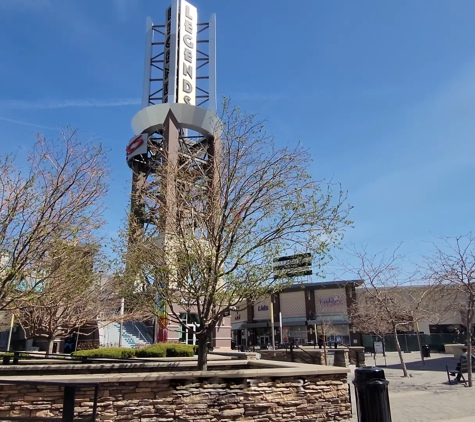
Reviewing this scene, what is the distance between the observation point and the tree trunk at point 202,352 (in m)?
9.44

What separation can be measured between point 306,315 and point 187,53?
37306 mm

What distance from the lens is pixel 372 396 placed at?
17.2 ft

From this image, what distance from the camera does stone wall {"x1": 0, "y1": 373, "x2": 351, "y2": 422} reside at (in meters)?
7.10

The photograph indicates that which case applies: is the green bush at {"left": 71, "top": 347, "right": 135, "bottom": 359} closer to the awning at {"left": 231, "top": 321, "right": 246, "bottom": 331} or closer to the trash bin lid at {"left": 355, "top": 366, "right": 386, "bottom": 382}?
the trash bin lid at {"left": 355, "top": 366, "right": 386, "bottom": 382}

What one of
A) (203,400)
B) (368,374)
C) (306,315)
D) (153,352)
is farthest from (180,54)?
(368,374)

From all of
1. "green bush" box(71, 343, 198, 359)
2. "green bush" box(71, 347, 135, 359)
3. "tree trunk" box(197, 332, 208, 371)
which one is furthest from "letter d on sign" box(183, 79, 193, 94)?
"tree trunk" box(197, 332, 208, 371)

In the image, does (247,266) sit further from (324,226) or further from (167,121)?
(167,121)

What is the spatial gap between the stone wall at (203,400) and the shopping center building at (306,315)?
44037mm

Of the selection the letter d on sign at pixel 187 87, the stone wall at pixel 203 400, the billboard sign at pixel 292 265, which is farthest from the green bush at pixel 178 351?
the letter d on sign at pixel 187 87

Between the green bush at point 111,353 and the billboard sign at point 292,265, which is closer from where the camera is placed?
the billboard sign at point 292,265

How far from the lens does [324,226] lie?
10594 mm

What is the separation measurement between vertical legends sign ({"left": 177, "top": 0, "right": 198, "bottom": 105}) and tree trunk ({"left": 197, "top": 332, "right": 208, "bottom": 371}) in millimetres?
35514

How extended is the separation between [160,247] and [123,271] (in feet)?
5.50

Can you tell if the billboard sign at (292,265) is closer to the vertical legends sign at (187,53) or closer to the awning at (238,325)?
the vertical legends sign at (187,53)
